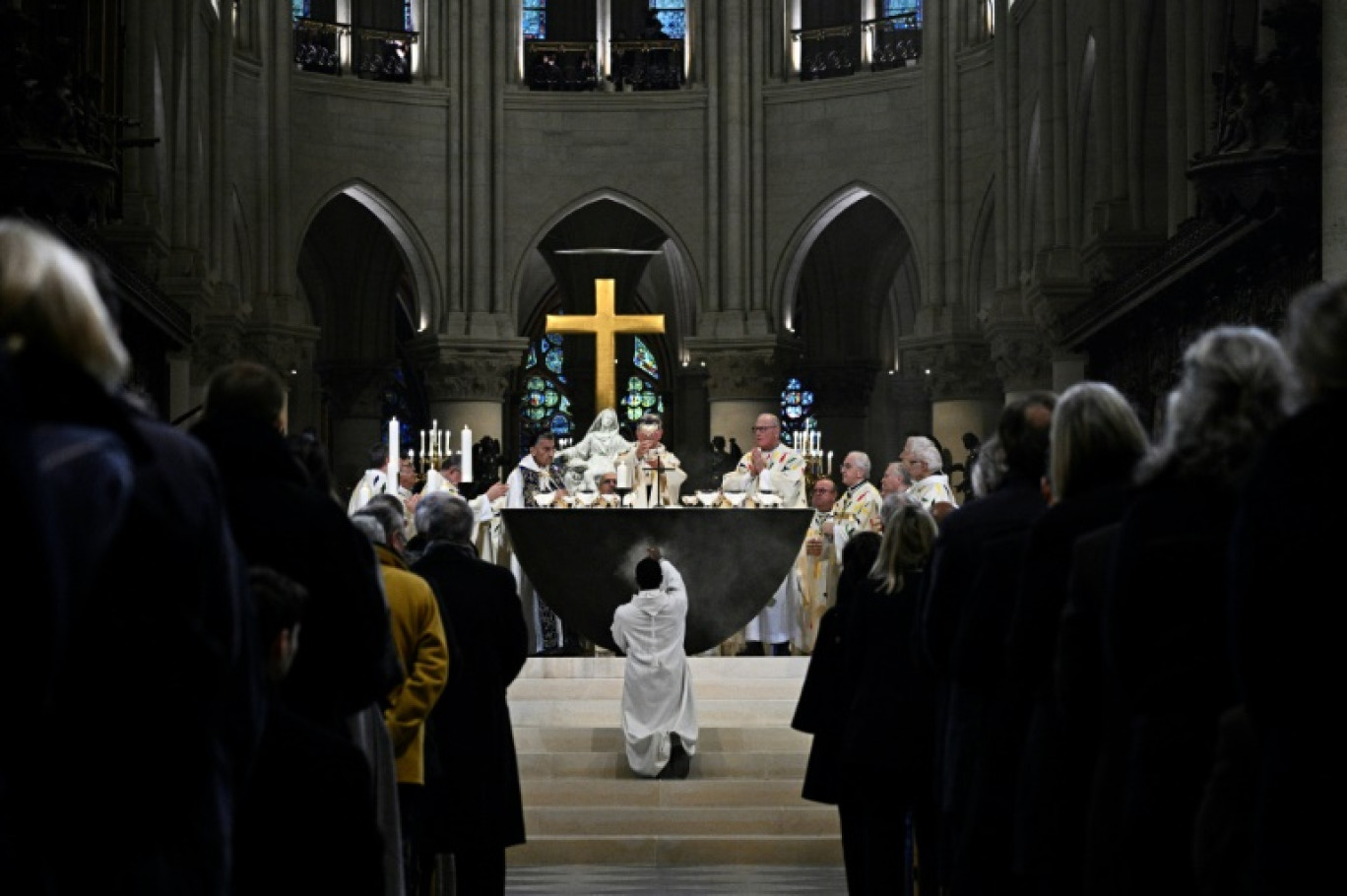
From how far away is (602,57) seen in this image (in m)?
33.5

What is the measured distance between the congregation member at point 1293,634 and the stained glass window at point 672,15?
31.9 metres

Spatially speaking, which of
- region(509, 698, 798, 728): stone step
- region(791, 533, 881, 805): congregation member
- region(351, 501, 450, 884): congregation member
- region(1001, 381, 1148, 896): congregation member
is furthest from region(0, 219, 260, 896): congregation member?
region(509, 698, 798, 728): stone step

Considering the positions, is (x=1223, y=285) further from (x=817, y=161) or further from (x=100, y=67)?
(x=817, y=161)

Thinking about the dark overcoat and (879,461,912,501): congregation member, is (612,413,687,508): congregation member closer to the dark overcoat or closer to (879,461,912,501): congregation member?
(879,461,912,501): congregation member

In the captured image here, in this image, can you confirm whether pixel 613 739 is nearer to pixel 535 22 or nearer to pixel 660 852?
pixel 660 852

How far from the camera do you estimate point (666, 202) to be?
3262cm

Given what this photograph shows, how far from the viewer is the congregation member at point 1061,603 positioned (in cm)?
489

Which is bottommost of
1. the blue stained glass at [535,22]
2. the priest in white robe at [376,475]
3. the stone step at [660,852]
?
the stone step at [660,852]

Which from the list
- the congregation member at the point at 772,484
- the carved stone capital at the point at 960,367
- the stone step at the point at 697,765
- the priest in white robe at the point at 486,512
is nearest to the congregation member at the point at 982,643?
the stone step at the point at 697,765

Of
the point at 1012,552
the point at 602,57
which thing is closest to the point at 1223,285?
the point at 1012,552

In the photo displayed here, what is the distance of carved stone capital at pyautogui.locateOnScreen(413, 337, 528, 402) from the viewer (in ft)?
104

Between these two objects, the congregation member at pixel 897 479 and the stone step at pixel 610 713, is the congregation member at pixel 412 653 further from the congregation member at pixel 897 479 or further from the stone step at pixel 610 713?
the congregation member at pixel 897 479

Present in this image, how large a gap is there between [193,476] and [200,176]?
77.2 ft

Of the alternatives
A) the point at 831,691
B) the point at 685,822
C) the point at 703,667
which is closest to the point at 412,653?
the point at 831,691
